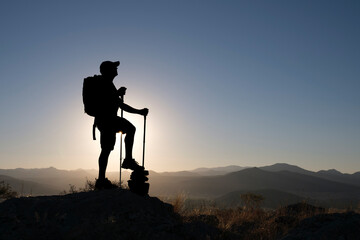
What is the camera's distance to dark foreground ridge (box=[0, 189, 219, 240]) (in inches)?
152

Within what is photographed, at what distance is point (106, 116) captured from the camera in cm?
616

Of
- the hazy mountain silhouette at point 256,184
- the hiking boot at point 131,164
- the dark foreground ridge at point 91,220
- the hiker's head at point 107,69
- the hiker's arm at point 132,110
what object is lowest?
the hazy mountain silhouette at point 256,184

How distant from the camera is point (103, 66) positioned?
21.2 feet

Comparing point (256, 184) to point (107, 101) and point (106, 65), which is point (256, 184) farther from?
point (107, 101)

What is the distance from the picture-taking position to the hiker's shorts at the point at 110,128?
6.20m

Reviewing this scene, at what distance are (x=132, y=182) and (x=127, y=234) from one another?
2115 millimetres

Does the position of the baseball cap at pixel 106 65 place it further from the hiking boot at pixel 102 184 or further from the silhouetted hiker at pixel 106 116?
the hiking boot at pixel 102 184

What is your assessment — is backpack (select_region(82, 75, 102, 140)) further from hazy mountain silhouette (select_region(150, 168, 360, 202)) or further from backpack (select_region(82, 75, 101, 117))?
hazy mountain silhouette (select_region(150, 168, 360, 202))

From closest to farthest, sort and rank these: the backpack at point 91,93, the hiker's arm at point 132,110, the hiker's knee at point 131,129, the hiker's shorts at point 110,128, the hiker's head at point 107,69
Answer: the backpack at point 91,93 → the hiker's shorts at point 110,128 → the hiker's knee at point 131,129 → the hiker's head at point 107,69 → the hiker's arm at point 132,110

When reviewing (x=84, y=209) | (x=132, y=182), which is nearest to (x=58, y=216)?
(x=84, y=209)

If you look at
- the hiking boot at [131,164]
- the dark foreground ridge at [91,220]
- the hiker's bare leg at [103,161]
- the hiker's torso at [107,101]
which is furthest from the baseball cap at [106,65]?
the dark foreground ridge at [91,220]

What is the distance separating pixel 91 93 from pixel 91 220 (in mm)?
2609

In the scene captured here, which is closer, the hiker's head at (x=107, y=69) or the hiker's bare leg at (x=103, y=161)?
the hiker's bare leg at (x=103, y=161)

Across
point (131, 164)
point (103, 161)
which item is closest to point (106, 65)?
point (103, 161)
